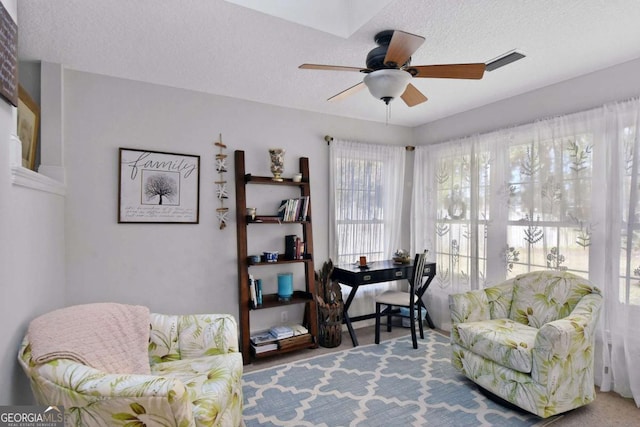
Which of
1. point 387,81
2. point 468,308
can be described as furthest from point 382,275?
point 387,81

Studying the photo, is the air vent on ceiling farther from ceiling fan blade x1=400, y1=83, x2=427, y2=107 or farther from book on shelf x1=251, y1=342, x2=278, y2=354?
book on shelf x1=251, y1=342, x2=278, y2=354

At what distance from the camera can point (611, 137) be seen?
2.52m

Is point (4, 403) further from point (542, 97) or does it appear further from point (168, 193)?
point (542, 97)

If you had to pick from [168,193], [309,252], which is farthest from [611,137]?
[168,193]

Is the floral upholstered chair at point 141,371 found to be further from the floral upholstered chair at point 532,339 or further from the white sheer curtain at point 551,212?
the white sheer curtain at point 551,212

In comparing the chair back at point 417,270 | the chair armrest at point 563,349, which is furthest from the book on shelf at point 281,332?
the chair armrest at point 563,349

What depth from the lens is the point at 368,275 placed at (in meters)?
3.33

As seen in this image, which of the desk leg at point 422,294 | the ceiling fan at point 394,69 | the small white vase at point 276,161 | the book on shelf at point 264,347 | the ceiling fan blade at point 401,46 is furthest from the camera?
the desk leg at point 422,294

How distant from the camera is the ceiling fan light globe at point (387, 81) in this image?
1865mm

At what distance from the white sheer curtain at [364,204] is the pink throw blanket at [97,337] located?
7.15ft

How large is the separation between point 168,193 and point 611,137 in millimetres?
3522

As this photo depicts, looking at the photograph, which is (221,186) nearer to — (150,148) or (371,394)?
(150,148)

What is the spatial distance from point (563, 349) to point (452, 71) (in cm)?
178

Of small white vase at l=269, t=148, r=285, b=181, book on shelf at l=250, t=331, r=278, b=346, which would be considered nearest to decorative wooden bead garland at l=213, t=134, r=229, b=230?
small white vase at l=269, t=148, r=285, b=181
